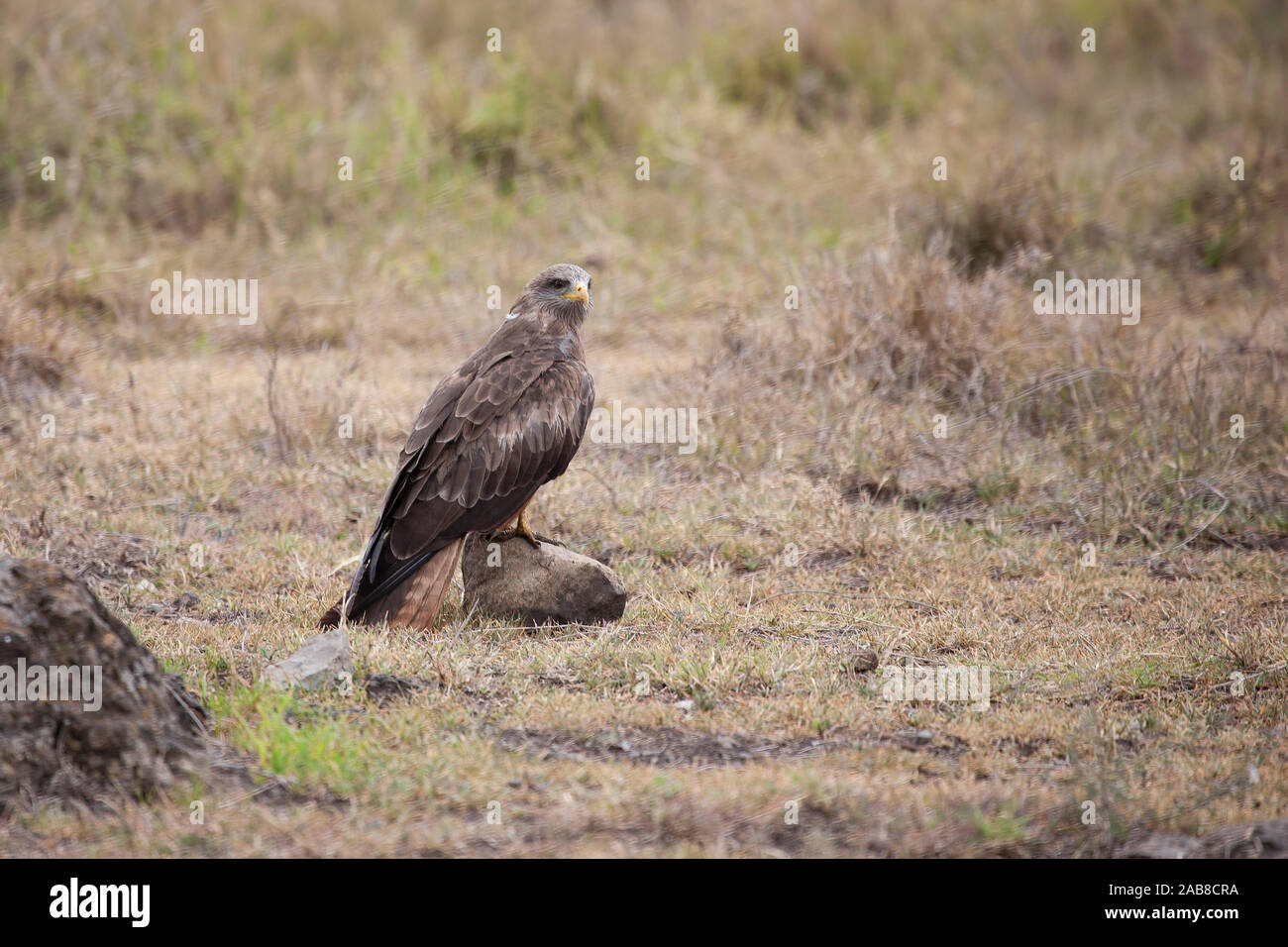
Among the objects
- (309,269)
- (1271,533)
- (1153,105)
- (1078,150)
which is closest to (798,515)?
(1271,533)

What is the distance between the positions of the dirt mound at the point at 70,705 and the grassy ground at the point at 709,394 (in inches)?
5.0

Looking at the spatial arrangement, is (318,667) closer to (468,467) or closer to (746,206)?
(468,467)

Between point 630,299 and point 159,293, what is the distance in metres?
3.17

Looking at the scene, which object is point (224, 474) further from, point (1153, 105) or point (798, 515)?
point (1153, 105)

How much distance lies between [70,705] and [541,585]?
2.03m

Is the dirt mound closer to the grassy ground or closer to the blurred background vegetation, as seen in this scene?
the grassy ground

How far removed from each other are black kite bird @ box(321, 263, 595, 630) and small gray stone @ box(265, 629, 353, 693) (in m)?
0.43

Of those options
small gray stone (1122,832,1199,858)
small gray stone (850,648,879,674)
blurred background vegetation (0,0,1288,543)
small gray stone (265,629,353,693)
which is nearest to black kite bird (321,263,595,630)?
small gray stone (265,629,353,693)

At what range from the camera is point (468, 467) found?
17.6 ft

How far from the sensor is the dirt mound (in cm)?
376

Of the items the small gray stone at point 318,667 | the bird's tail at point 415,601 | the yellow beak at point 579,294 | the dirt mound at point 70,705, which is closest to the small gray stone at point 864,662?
the bird's tail at point 415,601

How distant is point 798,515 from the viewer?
657 cm

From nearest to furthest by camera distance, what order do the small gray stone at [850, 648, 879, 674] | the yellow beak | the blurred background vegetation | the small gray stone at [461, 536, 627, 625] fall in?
the small gray stone at [850, 648, 879, 674] → the small gray stone at [461, 536, 627, 625] → the yellow beak → the blurred background vegetation
